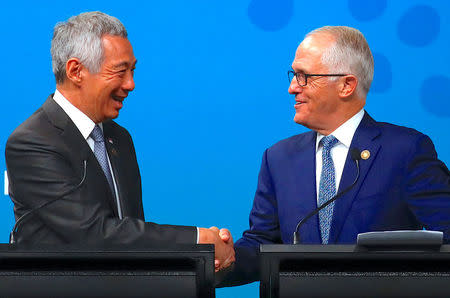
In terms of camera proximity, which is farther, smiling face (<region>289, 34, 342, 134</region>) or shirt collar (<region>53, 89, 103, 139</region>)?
smiling face (<region>289, 34, 342, 134</region>)

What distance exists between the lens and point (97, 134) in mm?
2182

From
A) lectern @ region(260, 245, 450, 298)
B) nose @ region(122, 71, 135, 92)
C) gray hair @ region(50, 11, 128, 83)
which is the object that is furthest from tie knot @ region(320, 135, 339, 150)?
lectern @ region(260, 245, 450, 298)

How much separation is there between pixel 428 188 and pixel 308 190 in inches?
14.1

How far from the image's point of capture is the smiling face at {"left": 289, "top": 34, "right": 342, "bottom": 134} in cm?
224

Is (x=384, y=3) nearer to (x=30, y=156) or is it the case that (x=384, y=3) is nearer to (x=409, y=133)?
(x=409, y=133)

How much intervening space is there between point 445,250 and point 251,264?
2.78 ft

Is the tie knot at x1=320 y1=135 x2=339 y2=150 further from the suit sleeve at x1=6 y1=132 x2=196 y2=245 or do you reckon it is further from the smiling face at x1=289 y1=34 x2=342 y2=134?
the suit sleeve at x1=6 y1=132 x2=196 y2=245

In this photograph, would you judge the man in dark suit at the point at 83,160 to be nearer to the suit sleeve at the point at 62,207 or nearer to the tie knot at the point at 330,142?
the suit sleeve at the point at 62,207

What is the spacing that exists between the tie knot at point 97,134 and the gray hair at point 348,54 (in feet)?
2.39

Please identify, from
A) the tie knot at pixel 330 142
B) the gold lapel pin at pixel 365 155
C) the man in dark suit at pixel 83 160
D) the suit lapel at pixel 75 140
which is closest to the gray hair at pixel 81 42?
the man in dark suit at pixel 83 160

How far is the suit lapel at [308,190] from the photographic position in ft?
7.17

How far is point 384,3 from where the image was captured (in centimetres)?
312

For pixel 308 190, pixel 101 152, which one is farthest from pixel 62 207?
pixel 308 190

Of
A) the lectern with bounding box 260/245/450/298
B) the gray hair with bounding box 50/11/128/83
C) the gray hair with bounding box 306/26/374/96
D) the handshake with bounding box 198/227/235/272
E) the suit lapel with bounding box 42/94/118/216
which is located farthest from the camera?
the gray hair with bounding box 306/26/374/96
